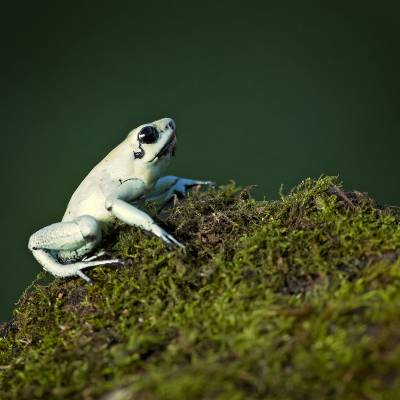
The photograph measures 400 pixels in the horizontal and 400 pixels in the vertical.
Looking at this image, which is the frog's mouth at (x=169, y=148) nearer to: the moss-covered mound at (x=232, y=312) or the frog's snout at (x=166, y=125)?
the frog's snout at (x=166, y=125)

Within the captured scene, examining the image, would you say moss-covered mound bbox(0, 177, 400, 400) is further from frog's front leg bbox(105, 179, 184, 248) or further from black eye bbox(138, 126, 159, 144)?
black eye bbox(138, 126, 159, 144)

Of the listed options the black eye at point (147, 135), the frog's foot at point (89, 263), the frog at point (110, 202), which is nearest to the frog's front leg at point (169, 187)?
the frog at point (110, 202)

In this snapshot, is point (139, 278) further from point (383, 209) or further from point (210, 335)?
point (383, 209)

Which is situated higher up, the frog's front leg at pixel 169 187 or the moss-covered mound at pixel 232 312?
the frog's front leg at pixel 169 187

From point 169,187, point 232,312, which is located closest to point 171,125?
point 169,187

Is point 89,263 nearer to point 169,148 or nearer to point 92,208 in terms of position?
point 92,208

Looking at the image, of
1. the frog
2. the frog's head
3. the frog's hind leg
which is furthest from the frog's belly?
the frog's head
